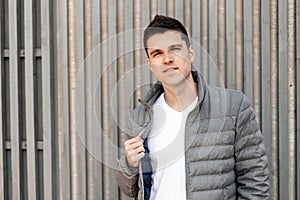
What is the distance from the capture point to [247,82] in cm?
358

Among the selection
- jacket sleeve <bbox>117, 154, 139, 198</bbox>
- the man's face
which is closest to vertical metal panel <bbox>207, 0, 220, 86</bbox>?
the man's face

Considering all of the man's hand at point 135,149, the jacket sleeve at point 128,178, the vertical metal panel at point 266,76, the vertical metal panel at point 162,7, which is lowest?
the jacket sleeve at point 128,178

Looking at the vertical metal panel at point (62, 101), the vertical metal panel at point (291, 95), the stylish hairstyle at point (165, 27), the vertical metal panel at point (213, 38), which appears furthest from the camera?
the vertical metal panel at point (62, 101)

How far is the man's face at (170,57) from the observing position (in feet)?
7.91

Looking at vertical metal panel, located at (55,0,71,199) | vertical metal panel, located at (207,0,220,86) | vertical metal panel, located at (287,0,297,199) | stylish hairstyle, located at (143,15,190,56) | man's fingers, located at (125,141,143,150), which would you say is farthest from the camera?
vertical metal panel, located at (55,0,71,199)

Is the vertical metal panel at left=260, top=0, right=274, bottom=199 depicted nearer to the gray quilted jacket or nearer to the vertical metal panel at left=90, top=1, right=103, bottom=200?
the gray quilted jacket

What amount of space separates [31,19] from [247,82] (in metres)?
1.64

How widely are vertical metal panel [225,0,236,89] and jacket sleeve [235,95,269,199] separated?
109 cm

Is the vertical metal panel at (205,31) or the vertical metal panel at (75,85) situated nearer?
the vertical metal panel at (205,31)

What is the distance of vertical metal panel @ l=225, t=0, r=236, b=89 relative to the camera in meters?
3.59

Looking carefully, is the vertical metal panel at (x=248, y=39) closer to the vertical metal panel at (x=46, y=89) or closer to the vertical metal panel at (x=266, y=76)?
the vertical metal panel at (x=266, y=76)

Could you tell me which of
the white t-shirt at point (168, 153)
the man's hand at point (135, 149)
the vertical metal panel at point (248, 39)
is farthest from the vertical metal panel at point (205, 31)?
the man's hand at point (135, 149)

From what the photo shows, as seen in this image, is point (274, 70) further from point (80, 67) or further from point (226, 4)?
point (80, 67)

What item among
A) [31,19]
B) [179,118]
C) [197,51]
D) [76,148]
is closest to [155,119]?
[179,118]
